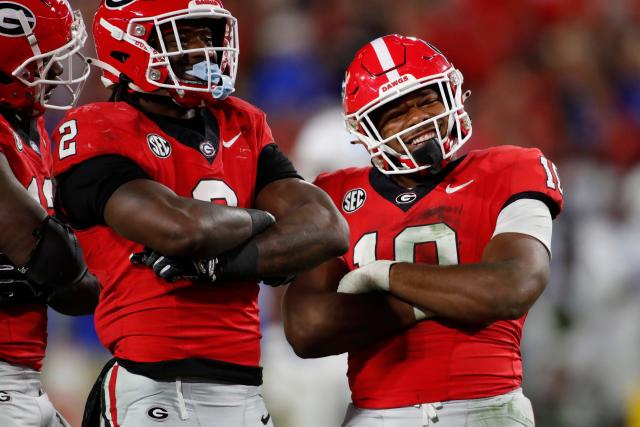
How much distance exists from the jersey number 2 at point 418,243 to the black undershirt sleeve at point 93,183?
74cm

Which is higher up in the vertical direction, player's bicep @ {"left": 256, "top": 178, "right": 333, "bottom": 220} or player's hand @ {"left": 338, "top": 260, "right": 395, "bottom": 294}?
player's bicep @ {"left": 256, "top": 178, "right": 333, "bottom": 220}

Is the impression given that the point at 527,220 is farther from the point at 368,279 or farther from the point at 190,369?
the point at 190,369

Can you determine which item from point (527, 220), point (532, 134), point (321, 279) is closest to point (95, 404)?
point (321, 279)

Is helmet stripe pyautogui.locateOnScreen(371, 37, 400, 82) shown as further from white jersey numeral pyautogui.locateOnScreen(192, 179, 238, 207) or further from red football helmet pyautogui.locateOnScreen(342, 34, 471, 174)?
white jersey numeral pyautogui.locateOnScreen(192, 179, 238, 207)

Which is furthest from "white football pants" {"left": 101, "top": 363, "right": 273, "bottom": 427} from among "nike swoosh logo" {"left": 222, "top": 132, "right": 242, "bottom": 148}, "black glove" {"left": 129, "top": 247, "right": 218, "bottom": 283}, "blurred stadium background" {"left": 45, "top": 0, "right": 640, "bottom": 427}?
"blurred stadium background" {"left": 45, "top": 0, "right": 640, "bottom": 427}

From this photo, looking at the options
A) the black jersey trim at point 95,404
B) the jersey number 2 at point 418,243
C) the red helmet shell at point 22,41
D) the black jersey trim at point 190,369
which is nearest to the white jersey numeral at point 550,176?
the jersey number 2 at point 418,243

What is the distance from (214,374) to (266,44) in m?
4.89

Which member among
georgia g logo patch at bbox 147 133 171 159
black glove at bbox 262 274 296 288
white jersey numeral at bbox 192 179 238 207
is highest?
georgia g logo patch at bbox 147 133 171 159

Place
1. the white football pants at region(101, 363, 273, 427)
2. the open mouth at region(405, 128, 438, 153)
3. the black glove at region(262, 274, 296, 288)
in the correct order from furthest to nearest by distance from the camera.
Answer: the open mouth at region(405, 128, 438, 153) < the black glove at region(262, 274, 296, 288) < the white football pants at region(101, 363, 273, 427)

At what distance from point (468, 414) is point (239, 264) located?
2.57 ft

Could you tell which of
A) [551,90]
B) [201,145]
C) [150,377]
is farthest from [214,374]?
[551,90]

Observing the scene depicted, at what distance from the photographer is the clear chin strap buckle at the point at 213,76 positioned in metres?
2.77

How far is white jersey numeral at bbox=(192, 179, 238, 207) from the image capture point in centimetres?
270

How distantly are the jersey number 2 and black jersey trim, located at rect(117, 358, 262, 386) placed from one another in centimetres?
55
